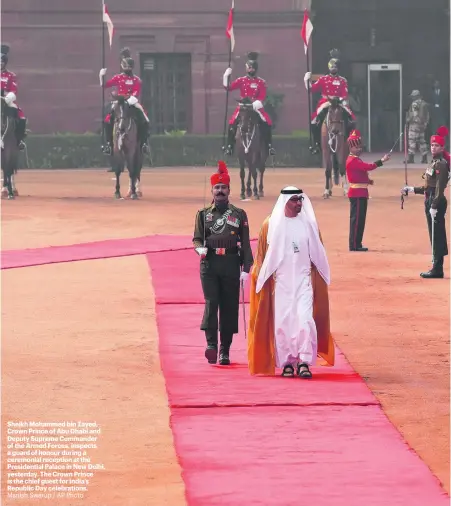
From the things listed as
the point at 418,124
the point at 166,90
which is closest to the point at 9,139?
the point at 418,124

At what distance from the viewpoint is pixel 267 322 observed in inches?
442

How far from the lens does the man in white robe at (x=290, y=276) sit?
11109 millimetres

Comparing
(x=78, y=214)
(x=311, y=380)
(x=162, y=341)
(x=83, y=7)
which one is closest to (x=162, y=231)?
(x=78, y=214)

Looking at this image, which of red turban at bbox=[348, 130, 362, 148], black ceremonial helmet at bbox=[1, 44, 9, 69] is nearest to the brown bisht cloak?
red turban at bbox=[348, 130, 362, 148]

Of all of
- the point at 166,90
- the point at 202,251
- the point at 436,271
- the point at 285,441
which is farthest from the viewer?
the point at 166,90

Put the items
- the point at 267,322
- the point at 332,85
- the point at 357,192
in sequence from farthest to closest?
1. the point at 332,85
2. the point at 357,192
3. the point at 267,322

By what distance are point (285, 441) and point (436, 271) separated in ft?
26.3

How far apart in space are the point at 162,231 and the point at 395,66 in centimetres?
2255

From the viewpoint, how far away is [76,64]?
4169 centimetres

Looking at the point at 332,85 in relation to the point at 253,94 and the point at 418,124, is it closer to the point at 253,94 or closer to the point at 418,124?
the point at 253,94

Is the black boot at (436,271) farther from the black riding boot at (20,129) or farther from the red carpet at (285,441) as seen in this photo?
the black riding boot at (20,129)

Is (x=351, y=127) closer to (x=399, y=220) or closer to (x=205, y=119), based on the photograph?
(x=399, y=220)

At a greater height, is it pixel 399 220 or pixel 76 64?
pixel 76 64

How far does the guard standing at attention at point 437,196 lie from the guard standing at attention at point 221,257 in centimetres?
516
